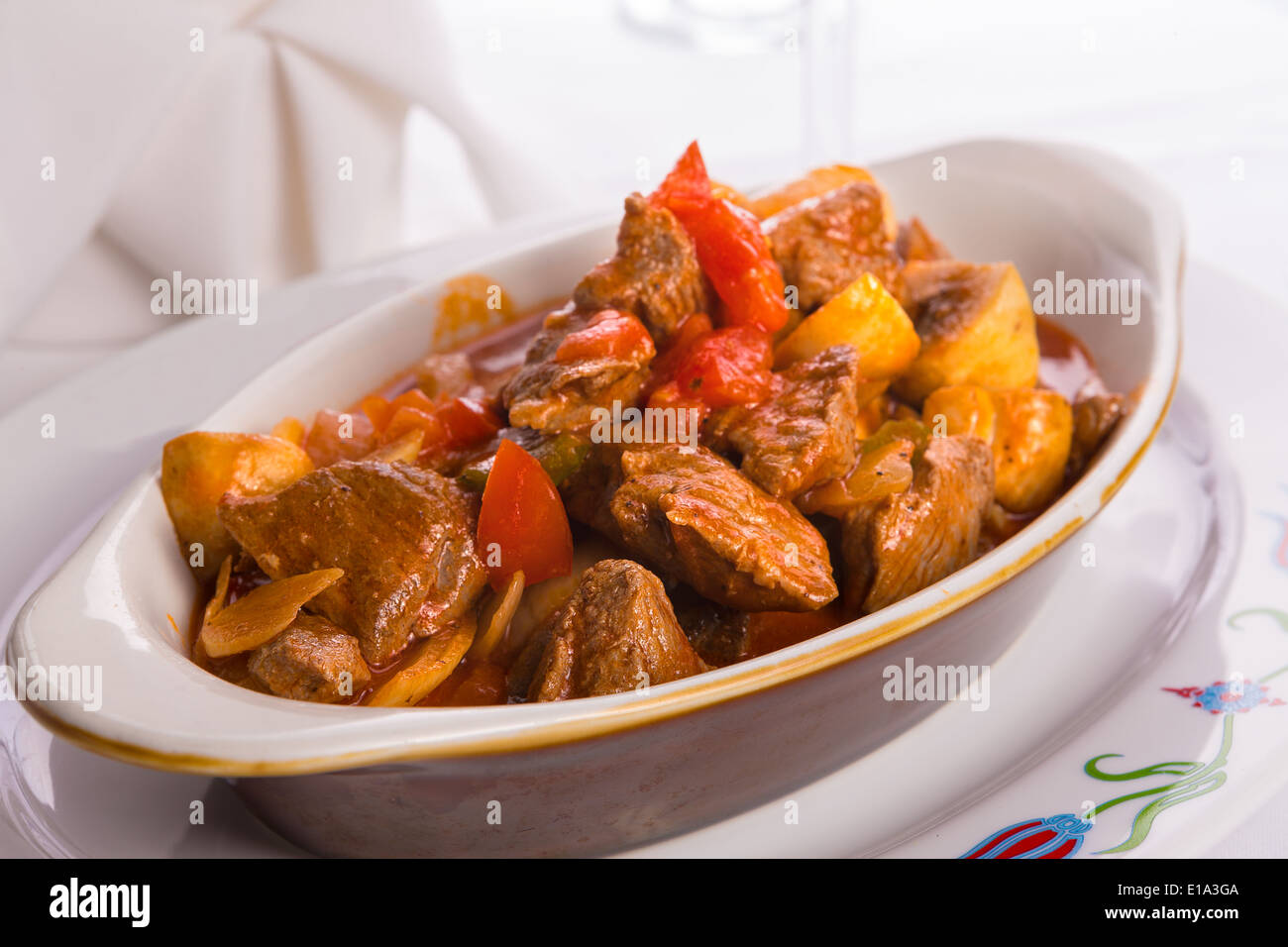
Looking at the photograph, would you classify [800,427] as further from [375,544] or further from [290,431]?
[290,431]

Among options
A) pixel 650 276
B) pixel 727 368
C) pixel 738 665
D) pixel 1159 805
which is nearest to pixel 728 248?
pixel 650 276

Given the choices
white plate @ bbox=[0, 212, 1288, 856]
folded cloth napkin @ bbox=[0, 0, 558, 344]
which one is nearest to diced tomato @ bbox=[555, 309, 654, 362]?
white plate @ bbox=[0, 212, 1288, 856]

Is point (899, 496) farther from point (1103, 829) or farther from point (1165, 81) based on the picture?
point (1165, 81)

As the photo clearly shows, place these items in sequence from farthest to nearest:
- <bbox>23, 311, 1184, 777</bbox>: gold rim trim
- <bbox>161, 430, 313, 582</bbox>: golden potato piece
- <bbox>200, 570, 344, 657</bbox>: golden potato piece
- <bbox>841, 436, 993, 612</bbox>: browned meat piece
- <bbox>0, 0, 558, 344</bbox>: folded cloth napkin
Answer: <bbox>0, 0, 558, 344</bbox>: folded cloth napkin → <bbox>161, 430, 313, 582</bbox>: golden potato piece → <bbox>841, 436, 993, 612</bbox>: browned meat piece → <bbox>200, 570, 344, 657</bbox>: golden potato piece → <bbox>23, 311, 1184, 777</bbox>: gold rim trim

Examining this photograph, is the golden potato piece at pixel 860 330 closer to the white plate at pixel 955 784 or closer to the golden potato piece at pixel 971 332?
the golden potato piece at pixel 971 332

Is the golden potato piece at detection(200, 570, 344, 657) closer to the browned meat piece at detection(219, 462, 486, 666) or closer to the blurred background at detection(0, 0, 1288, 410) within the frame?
the browned meat piece at detection(219, 462, 486, 666)

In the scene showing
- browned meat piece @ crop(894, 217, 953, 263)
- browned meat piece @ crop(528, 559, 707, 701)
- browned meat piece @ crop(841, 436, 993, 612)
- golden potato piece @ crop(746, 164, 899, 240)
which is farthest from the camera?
browned meat piece @ crop(894, 217, 953, 263)
